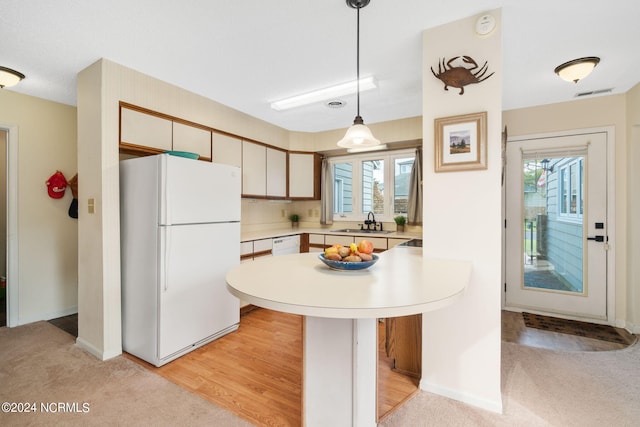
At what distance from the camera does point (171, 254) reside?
2.38m

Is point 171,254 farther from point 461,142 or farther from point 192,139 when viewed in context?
point 461,142

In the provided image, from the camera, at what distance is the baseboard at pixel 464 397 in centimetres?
181

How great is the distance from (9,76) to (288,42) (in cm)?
246

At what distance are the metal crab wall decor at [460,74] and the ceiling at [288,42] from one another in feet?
0.25

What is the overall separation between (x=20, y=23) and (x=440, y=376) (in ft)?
11.9

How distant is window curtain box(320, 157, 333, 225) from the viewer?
478cm

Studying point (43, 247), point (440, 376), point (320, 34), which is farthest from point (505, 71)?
point (43, 247)

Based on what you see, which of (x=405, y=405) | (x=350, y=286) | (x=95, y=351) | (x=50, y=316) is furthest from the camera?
(x=50, y=316)

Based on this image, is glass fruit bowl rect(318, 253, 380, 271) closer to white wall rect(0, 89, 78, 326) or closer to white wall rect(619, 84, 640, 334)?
white wall rect(619, 84, 640, 334)

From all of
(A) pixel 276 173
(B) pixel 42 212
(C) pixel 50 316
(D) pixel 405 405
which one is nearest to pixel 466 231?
(D) pixel 405 405

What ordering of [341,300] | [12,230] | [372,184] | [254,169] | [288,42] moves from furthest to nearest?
[372,184], [254,169], [12,230], [288,42], [341,300]

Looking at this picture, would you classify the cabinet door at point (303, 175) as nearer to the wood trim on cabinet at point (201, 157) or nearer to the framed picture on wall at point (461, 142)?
the wood trim on cabinet at point (201, 157)

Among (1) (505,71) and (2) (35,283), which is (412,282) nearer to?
(1) (505,71)

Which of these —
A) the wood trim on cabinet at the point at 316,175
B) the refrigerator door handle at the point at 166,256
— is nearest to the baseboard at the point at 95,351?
the refrigerator door handle at the point at 166,256
